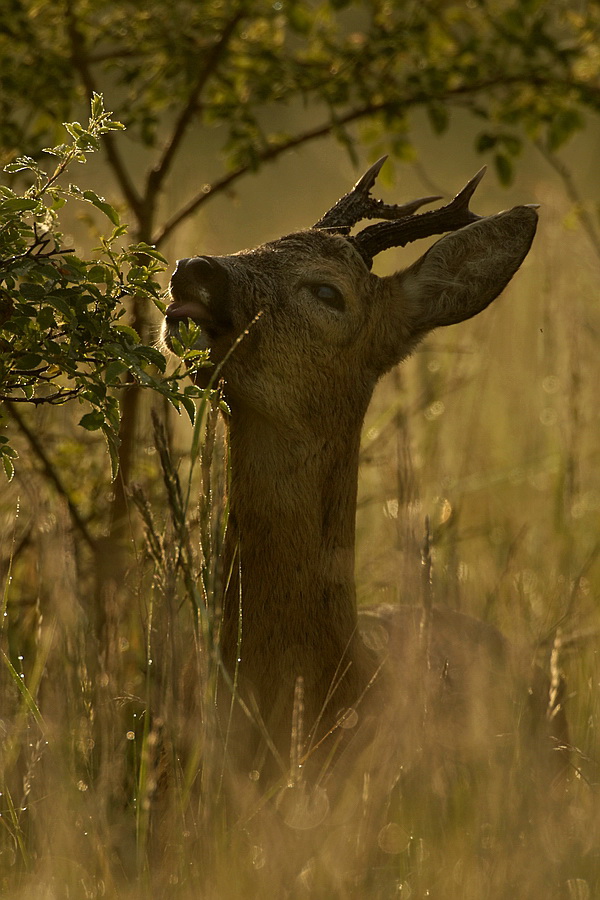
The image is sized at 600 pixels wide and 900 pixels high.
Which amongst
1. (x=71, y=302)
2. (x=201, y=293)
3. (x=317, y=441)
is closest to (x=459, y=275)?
(x=317, y=441)

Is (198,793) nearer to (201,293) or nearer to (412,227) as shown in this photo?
(201,293)

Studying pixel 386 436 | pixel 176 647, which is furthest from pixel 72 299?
pixel 386 436

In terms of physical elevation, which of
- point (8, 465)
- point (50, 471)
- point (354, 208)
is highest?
point (354, 208)

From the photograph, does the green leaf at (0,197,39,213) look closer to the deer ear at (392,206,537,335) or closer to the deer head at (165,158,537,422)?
the deer head at (165,158,537,422)

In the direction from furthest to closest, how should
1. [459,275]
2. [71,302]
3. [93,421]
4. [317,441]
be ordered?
[459,275]
[317,441]
[71,302]
[93,421]

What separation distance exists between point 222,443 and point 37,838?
105 cm

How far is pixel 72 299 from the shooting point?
306 centimetres

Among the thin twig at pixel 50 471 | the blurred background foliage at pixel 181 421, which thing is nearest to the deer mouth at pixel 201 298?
the blurred background foliage at pixel 181 421

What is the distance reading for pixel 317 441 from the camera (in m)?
3.91

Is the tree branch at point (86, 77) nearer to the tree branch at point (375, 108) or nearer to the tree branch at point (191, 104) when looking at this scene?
the tree branch at point (191, 104)

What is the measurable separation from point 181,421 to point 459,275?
3.26 meters

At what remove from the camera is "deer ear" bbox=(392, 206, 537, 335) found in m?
4.33

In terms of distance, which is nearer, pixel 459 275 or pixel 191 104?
pixel 459 275

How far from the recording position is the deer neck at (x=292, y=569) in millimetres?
3582
